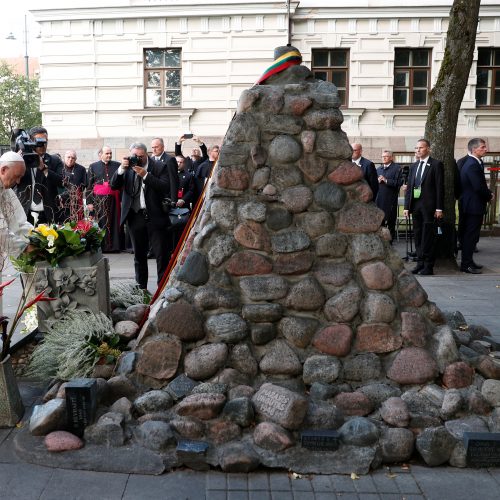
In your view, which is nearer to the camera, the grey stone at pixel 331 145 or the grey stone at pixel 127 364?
the grey stone at pixel 127 364

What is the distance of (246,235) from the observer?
5.13 meters

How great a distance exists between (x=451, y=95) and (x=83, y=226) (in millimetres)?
7052

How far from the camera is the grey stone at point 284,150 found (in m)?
5.20

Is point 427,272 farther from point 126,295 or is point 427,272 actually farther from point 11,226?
point 11,226

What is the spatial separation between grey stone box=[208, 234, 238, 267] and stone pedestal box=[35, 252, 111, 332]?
1.73 meters

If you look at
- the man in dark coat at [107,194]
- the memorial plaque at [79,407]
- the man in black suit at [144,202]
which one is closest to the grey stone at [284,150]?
the memorial plaque at [79,407]

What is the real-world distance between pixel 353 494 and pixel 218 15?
60.9 feet

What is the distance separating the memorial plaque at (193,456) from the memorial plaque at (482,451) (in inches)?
64.5

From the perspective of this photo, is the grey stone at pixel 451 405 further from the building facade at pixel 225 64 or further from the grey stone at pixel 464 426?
the building facade at pixel 225 64

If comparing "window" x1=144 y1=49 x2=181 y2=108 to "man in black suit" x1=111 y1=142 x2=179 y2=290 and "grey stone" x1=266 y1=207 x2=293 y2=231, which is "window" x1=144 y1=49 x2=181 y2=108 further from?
"grey stone" x1=266 y1=207 x2=293 y2=231

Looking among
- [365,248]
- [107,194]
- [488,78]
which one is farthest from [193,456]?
[488,78]

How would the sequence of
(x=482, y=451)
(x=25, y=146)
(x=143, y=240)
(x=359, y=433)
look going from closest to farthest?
(x=482, y=451), (x=359, y=433), (x=143, y=240), (x=25, y=146)

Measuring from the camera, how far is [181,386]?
486 cm

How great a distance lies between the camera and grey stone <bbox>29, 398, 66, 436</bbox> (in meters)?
4.58
